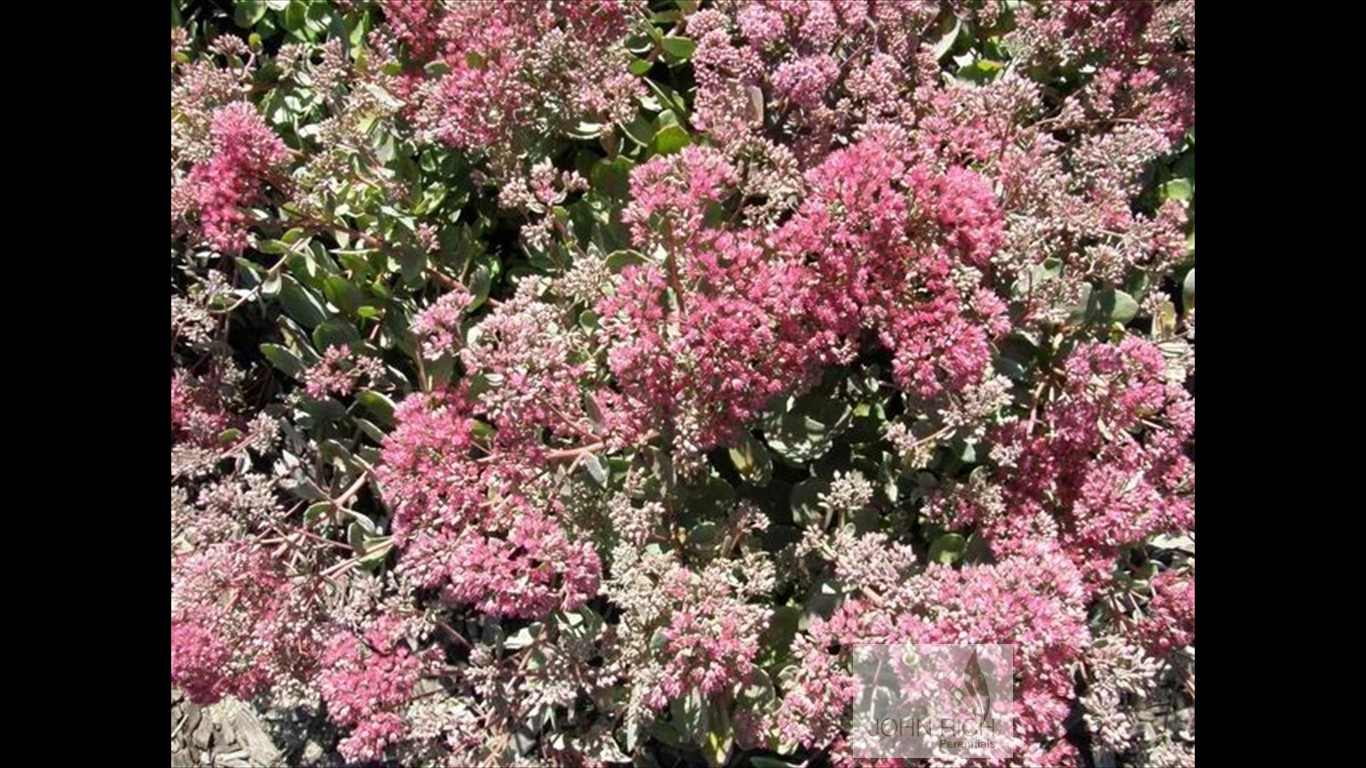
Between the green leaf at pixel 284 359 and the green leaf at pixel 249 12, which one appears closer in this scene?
the green leaf at pixel 284 359

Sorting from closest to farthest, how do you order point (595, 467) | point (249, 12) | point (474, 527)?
point (474, 527), point (595, 467), point (249, 12)

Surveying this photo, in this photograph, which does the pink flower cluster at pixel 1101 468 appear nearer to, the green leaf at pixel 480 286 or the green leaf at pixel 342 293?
the green leaf at pixel 480 286

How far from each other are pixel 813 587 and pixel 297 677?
1244mm

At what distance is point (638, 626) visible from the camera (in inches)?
84.7

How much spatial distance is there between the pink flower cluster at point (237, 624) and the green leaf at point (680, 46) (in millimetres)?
1596

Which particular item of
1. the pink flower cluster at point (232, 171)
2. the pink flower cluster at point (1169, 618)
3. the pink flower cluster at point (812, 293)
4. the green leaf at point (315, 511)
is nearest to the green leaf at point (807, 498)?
the pink flower cluster at point (812, 293)

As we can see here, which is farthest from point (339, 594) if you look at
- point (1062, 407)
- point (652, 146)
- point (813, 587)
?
point (1062, 407)

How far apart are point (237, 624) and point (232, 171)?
1.07 metres

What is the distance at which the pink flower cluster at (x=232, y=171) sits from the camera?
2283mm

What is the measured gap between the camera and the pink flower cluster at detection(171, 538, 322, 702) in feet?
6.95

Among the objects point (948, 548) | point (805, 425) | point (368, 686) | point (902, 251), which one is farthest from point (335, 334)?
point (948, 548)

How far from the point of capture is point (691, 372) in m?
1.99

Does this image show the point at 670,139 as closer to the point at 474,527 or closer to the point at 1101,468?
the point at 474,527

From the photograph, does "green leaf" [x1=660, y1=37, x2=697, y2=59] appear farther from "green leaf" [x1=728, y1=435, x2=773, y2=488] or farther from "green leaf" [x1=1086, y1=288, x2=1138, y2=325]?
"green leaf" [x1=1086, y1=288, x2=1138, y2=325]
